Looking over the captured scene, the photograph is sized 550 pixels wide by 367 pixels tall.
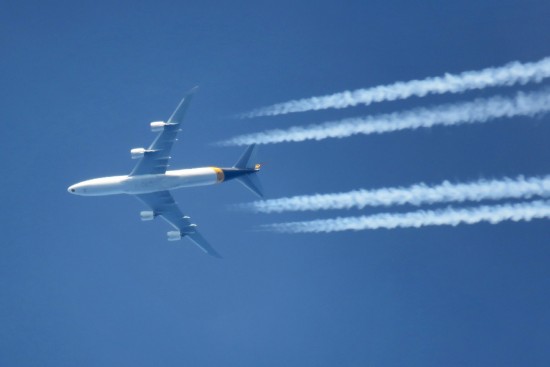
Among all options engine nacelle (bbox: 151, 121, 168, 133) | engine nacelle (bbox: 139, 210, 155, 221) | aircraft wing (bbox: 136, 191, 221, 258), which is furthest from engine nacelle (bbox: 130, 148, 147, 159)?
engine nacelle (bbox: 139, 210, 155, 221)

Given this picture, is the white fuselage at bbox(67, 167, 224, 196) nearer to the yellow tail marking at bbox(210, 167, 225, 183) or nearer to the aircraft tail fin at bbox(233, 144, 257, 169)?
the yellow tail marking at bbox(210, 167, 225, 183)

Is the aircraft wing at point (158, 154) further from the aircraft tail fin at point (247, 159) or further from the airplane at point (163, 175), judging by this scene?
the aircraft tail fin at point (247, 159)

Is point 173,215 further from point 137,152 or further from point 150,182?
point 137,152

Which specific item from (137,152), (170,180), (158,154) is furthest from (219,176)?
(137,152)

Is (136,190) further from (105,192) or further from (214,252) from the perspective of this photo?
(214,252)

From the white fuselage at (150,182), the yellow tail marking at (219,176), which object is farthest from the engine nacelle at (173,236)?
the yellow tail marking at (219,176)

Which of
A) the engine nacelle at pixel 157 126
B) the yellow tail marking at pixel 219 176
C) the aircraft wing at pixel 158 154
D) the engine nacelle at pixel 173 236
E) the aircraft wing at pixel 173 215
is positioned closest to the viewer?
the engine nacelle at pixel 157 126
